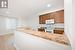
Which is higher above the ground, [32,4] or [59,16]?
[32,4]

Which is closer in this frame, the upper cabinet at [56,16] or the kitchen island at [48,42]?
the kitchen island at [48,42]

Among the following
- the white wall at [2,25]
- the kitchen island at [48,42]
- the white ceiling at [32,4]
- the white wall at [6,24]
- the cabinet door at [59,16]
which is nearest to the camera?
the kitchen island at [48,42]

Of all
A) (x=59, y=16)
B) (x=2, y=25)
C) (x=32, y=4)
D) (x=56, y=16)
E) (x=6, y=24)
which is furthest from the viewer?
(x=6, y=24)

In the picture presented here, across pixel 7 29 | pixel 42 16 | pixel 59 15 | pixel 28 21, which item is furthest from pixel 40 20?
pixel 7 29

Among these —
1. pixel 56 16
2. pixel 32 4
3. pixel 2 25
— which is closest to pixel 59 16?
pixel 56 16

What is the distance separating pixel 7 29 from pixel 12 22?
1057mm

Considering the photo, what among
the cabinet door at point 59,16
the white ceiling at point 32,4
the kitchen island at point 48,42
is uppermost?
the white ceiling at point 32,4

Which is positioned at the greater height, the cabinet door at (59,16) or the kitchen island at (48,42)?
the cabinet door at (59,16)

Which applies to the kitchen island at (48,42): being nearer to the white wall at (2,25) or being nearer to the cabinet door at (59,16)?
the cabinet door at (59,16)

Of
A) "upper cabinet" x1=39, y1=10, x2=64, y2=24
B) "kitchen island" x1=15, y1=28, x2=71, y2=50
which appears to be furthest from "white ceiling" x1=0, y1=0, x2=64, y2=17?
"kitchen island" x1=15, y1=28, x2=71, y2=50

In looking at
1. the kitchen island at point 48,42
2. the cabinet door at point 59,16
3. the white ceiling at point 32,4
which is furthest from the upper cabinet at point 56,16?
the kitchen island at point 48,42

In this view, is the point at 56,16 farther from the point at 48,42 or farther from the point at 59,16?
the point at 48,42

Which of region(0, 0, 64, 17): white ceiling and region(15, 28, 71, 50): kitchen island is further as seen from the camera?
region(0, 0, 64, 17): white ceiling

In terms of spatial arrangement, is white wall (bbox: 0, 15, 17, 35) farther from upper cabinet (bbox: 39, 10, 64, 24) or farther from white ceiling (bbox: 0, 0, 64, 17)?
upper cabinet (bbox: 39, 10, 64, 24)
